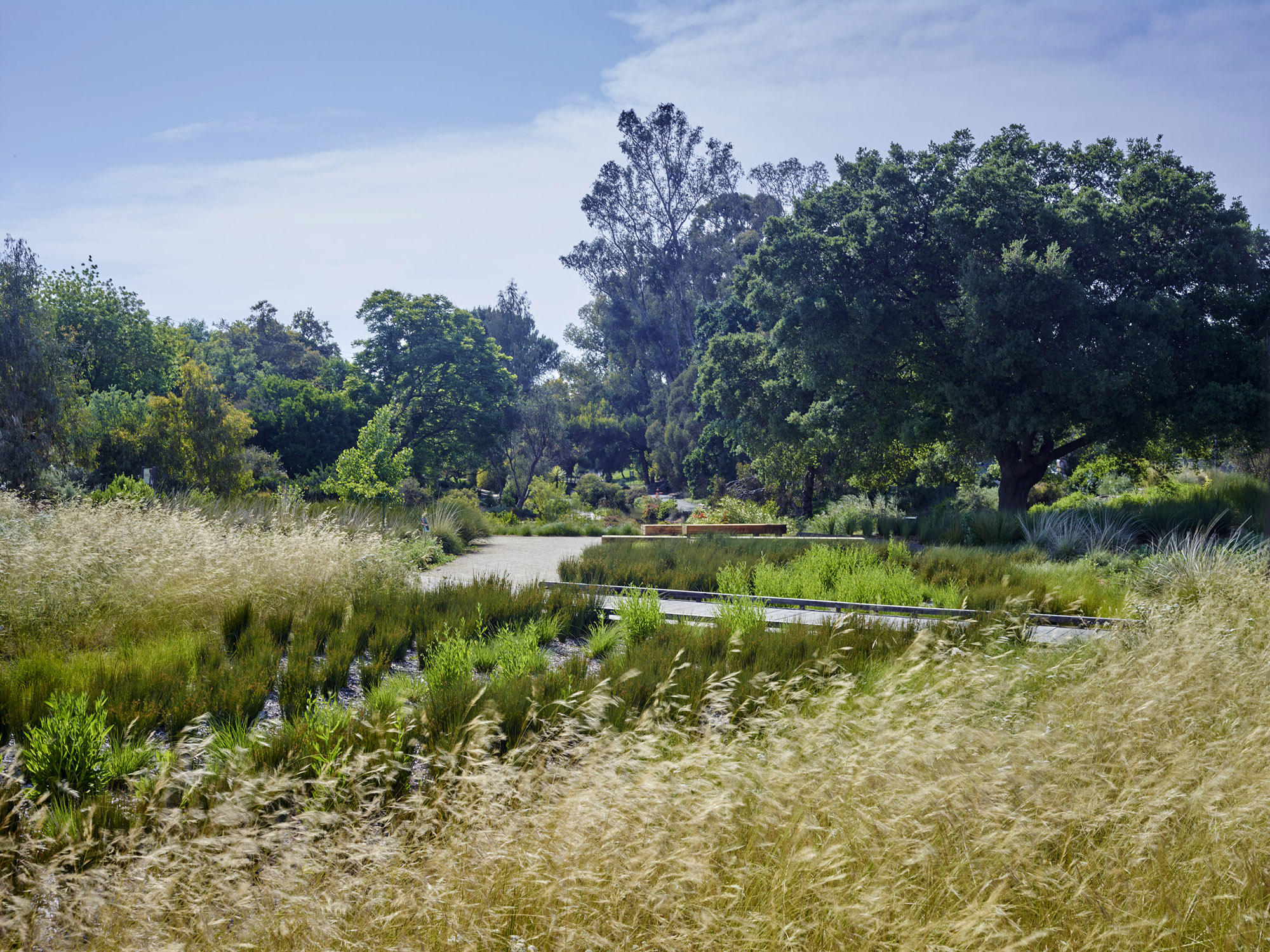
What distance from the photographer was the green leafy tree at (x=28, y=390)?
682 inches

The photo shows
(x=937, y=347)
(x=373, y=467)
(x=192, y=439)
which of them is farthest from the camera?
(x=192, y=439)

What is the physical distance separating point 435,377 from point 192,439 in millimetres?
13194

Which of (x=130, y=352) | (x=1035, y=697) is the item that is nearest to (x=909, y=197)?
(x=1035, y=697)

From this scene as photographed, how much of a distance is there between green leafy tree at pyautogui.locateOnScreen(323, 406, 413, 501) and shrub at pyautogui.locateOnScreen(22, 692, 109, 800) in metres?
16.2

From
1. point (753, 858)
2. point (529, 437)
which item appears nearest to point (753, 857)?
point (753, 858)

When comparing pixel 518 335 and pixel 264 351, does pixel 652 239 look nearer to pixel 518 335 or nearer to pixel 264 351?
pixel 518 335

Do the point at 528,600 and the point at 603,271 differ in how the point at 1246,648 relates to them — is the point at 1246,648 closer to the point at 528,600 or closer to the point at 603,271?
the point at 528,600

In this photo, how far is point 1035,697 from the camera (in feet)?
14.6

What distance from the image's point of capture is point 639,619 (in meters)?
6.76

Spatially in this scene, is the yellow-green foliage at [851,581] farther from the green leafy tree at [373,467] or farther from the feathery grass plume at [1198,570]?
the green leafy tree at [373,467]

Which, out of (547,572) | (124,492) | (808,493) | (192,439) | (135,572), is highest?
(192,439)

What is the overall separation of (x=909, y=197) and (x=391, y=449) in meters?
14.5

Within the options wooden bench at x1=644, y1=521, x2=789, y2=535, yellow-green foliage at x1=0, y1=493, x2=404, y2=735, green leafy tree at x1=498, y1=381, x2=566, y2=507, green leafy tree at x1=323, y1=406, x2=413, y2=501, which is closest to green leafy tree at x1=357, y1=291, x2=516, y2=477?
green leafy tree at x1=498, y1=381, x2=566, y2=507

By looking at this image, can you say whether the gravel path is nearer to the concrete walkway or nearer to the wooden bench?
the concrete walkway
